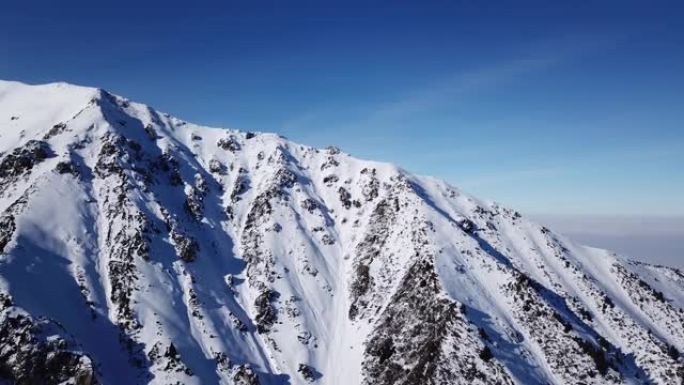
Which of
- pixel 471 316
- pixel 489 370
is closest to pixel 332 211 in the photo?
pixel 471 316

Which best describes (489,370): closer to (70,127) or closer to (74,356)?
(74,356)

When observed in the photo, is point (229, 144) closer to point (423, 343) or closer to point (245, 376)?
point (245, 376)

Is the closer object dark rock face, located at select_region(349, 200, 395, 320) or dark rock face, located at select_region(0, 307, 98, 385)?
dark rock face, located at select_region(0, 307, 98, 385)

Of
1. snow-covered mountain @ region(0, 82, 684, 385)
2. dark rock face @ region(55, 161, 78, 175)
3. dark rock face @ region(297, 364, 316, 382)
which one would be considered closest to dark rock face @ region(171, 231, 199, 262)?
snow-covered mountain @ region(0, 82, 684, 385)

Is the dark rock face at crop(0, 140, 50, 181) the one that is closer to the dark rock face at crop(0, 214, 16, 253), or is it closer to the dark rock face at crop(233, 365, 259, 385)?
the dark rock face at crop(0, 214, 16, 253)

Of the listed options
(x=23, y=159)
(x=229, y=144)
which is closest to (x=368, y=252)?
(x=229, y=144)

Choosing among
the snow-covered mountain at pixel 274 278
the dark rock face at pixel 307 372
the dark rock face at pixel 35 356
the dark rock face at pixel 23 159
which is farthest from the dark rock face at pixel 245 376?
the dark rock face at pixel 23 159

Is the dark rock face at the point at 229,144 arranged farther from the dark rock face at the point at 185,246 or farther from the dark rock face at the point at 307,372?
the dark rock face at the point at 307,372
